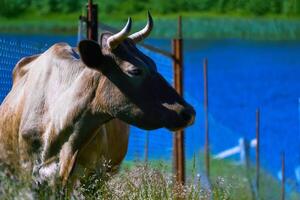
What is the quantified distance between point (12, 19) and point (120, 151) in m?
8.18

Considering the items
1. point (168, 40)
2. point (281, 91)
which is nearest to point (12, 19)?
point (168, 40)

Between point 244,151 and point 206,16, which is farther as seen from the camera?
point 206,16

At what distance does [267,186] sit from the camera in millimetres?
13133

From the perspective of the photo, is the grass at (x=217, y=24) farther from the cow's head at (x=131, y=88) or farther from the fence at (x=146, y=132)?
the cow's head at (x=131, y=88)

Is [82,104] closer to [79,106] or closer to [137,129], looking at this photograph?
[79,106]

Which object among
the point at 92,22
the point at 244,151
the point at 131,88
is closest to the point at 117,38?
the point at 131,88

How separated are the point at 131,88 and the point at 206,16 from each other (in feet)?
39.2

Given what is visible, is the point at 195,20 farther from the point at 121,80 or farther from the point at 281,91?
the point at 121,80

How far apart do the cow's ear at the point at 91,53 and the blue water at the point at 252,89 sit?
24.4 feet

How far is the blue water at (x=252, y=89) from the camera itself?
53.0ft

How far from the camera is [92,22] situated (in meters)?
8.88

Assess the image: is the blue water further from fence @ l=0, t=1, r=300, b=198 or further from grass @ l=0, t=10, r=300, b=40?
fence @ l=0, t=1, r=300, b=198

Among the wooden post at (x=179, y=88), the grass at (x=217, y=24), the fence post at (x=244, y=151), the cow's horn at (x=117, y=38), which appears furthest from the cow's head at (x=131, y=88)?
the grass at (x=217, y=24)

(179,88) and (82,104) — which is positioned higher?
(82,104)
